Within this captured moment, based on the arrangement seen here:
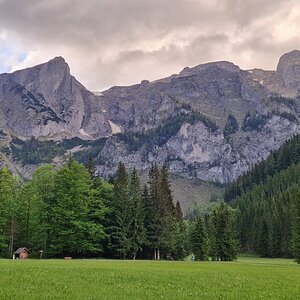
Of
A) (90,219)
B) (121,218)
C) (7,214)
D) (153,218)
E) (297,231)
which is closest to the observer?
(297,231)

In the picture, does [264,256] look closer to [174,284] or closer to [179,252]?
[179,252]

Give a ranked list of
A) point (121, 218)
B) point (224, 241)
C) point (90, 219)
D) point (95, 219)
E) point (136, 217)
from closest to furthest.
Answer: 1. point (90, 219)
2. point (121, 218)
3. point (136, 217)
4. point (95, 219)
5. point (224, 241)

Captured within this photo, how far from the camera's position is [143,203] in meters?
92.5

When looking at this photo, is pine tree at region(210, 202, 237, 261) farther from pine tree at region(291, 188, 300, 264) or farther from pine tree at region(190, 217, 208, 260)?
pine tree at region(291, 188, 300, 264)

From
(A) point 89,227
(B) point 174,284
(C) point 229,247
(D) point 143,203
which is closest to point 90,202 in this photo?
(A) point 89,227

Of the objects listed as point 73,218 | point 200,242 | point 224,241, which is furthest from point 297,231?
point 73,218

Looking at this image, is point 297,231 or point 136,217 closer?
point 297,231

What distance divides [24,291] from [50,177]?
6974cm

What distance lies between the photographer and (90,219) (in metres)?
88.6

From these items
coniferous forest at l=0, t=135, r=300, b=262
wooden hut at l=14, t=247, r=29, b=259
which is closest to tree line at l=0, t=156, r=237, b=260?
coniferous forest at l=0, t=135, r=300, b=262

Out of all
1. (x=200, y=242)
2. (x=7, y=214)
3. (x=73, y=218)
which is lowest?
(x=200, y=242)

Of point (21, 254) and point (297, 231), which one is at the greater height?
point (297, 231)

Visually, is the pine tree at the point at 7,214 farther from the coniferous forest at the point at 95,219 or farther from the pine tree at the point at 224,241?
the pine tree at the point at 224,241

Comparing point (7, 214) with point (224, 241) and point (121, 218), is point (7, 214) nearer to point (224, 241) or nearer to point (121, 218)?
point (121, 218)
